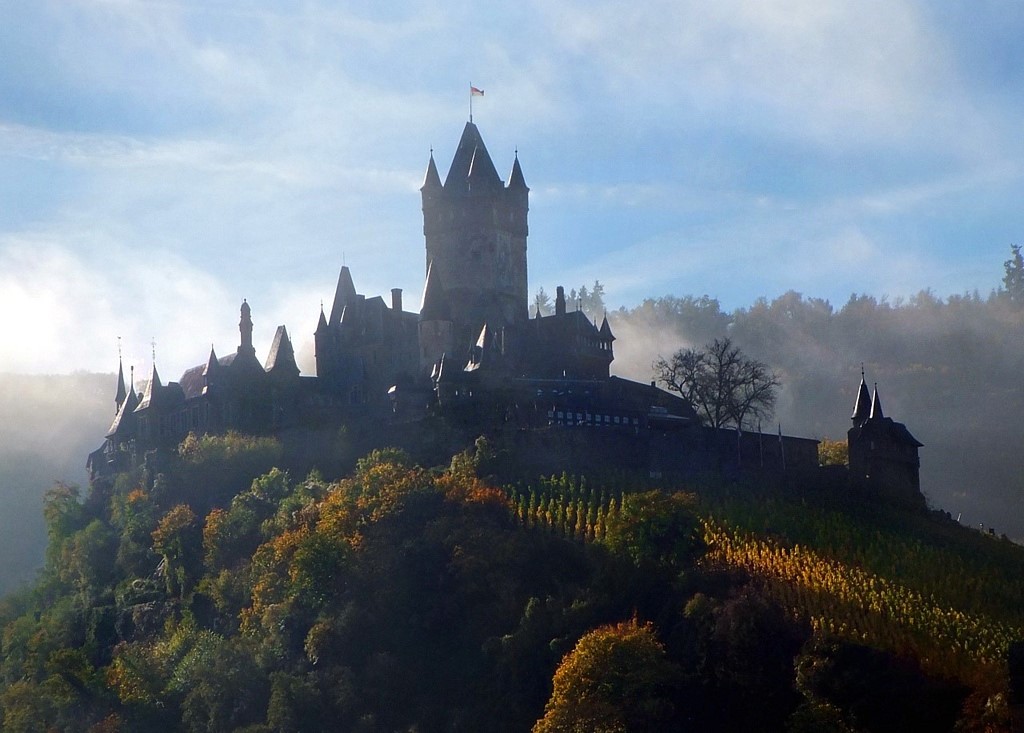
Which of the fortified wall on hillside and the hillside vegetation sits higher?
the fortified wall on hillside

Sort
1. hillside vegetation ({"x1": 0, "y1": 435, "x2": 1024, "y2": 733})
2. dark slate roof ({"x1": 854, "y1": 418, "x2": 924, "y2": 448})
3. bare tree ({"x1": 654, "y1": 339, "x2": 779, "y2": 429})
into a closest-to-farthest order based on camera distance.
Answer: hillside vegetation ({"x1": 0, "y1": 435, "x2": 1024, "y2": 733}) < dark slate roof ({"x1": 854, "y1": 418, "x2": 924, "y2": 448}) < bare tree ({"x1": 654, "y1": 339, "x2": 779, "y2": 429})

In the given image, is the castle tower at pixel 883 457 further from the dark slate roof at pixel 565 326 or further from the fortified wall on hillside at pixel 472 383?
the dark slate roof at pixel 565 326

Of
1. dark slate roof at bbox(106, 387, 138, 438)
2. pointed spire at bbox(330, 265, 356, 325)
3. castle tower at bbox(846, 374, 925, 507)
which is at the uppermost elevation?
pointed spire at bbox(330, 265, 356, 325)

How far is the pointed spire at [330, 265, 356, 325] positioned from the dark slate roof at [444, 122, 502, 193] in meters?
6.33

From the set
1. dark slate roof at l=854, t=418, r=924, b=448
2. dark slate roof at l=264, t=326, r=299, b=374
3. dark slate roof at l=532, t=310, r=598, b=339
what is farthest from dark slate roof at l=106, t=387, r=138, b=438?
dark slate roof at l=854, t=418, r=924, b=448

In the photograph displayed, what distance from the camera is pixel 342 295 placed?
85125 mm

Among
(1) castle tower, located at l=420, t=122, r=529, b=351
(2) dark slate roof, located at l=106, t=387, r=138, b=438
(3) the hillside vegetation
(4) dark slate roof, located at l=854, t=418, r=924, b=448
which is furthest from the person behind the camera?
(2) dark slate roof, located at l=106, t=387, r=138, b=438

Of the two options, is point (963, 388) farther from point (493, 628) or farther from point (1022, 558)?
point (493, 628)

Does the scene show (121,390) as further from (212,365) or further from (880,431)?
(880,431)

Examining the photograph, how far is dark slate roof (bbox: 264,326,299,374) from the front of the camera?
82125 millimetres

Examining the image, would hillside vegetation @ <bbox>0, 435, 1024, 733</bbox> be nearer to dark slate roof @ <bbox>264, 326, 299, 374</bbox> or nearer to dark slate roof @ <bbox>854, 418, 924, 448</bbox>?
dark slate roof @ <bbox>854, 418, 924, 448</bbox>

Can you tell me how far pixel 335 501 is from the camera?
6638 cm

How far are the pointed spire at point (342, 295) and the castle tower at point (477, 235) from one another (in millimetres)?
3796

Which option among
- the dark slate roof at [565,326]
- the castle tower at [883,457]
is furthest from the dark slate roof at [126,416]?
the castle tower at [883,457]
